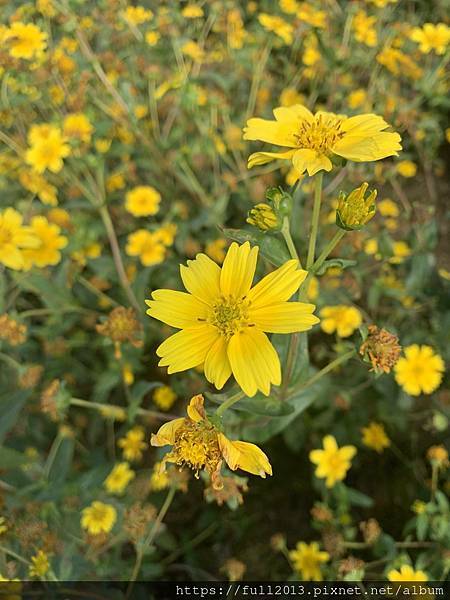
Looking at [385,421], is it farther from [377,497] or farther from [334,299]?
[334,299]

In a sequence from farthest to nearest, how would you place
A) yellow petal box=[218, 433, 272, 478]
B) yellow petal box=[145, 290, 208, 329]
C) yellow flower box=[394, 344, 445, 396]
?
yellow flower box=[394, 344, 445, 396] < yellow petal box=[145, 290, 208, 329] < yellow petal box=[218, 433, 272, 478]

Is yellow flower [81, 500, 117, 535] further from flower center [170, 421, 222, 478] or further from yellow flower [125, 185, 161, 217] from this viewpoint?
yellow flower [125, 185, 161, 217]

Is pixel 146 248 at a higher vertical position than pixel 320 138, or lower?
lower

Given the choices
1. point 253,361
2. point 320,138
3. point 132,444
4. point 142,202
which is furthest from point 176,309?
point 142,202

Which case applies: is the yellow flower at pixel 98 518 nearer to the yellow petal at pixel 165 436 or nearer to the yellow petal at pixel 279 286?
the yellow petal at pixel 165 436

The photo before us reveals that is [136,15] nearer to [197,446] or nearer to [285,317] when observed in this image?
[285,317]

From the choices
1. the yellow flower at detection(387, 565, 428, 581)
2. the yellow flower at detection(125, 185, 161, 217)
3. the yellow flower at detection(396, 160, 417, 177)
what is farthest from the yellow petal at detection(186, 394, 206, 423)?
the yellow flower at detection(396, 160, 417, 177)
